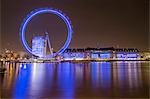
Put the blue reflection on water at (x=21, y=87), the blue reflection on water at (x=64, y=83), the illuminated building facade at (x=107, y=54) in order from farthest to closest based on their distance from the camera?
the illuminated building facade at (x=107, y=54) → the blue reflection on water at (x=64, y=83) → the blue reflection on water at (x=21, y=87)

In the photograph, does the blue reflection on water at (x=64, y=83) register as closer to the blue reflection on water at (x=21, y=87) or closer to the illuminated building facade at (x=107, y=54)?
the blue reflection on water at (x=21, y=87)

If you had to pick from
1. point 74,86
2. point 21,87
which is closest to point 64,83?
point 74,86

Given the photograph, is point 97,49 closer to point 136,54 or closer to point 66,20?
point 136,54

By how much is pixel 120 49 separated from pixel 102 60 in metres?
4.31

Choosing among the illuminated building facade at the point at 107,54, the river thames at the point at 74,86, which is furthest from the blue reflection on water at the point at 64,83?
the illuminated building facade at the point at 107,54

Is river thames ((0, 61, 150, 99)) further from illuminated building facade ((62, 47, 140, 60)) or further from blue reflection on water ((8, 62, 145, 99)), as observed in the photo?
illuminated building facade ((62, 47, 140, 60))

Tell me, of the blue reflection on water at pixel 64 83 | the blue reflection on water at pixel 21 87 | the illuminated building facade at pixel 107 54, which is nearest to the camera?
the blue reflection on water at pixel 21 87

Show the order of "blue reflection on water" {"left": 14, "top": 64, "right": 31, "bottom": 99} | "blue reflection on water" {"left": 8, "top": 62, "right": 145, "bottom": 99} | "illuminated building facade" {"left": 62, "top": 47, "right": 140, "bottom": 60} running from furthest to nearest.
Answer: "illuminated building facade" {"left": 62, "top": 47, "right": 140, "bottom": 60}, "blue reflection on water" {"left": 8, "top": 62, "right": 145, "bottom": 99}, "blue reflection on water" {"left": 14, "top": 64, "right": 31, "bottom": 99}

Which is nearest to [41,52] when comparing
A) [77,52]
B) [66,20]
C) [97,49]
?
[66,20]

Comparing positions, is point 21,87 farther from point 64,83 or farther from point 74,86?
point 64,83

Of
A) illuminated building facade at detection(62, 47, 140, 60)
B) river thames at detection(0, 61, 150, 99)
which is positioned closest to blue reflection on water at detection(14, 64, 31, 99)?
river thames at detection(0, 61, 150, 99)

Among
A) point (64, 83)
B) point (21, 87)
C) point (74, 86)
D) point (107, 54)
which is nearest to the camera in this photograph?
point (21, 87)

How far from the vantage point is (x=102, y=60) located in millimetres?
46906

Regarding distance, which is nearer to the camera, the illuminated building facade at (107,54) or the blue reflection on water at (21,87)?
the blue reflection on water at (21,87)
